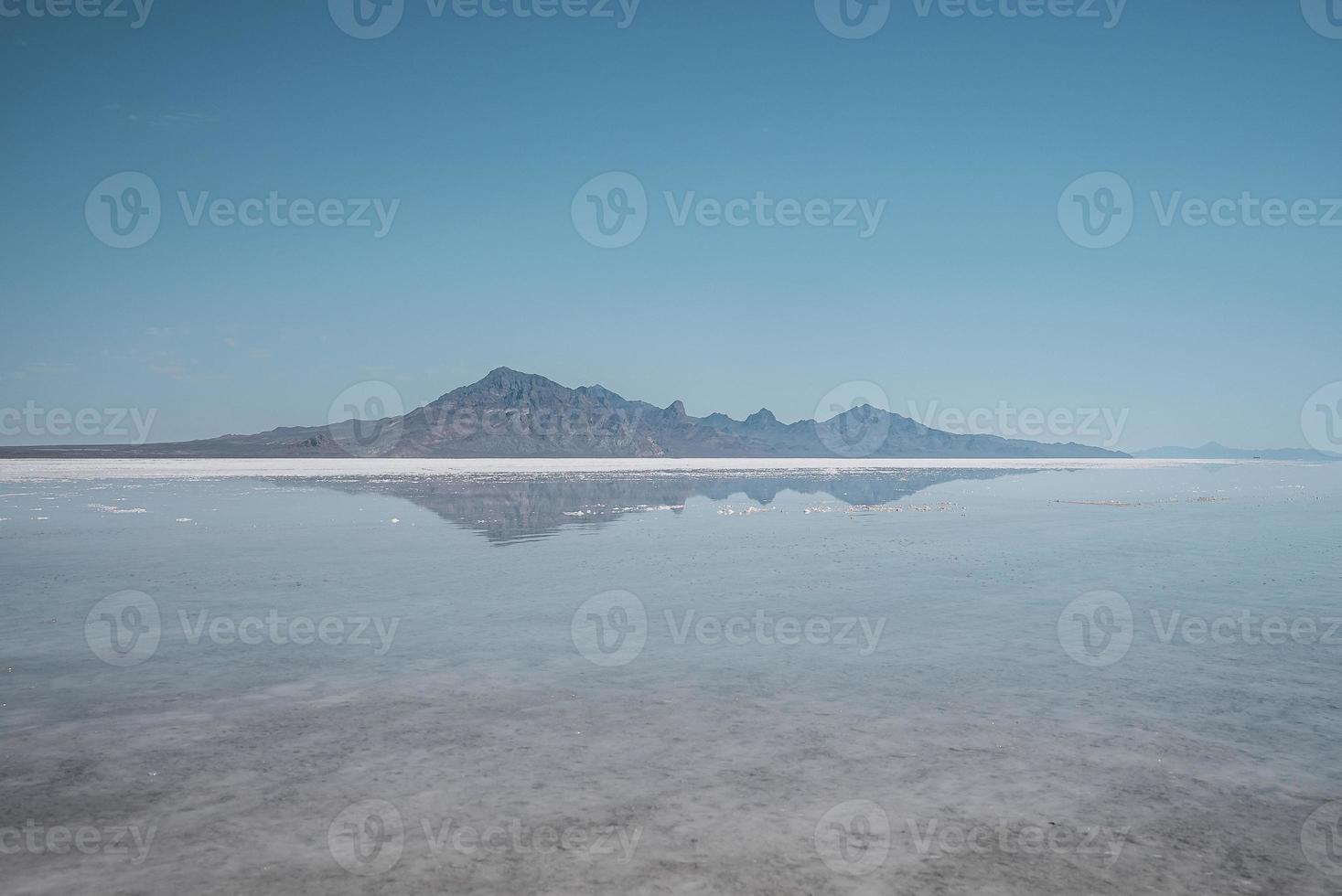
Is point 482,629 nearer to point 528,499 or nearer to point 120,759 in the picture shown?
point 120,759

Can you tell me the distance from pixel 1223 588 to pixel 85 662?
18558 mm

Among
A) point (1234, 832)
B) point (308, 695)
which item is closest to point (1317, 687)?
point (1234, 832)
